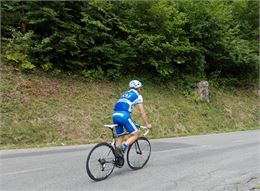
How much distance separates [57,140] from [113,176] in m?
6.79

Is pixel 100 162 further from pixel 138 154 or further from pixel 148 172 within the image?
pixel 138 154

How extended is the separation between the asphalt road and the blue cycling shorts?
3.20 feet

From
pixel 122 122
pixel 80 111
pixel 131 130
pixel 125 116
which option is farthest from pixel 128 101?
pixel 80 111

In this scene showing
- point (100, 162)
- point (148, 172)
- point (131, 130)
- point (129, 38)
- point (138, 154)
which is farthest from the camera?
point (129, 38)

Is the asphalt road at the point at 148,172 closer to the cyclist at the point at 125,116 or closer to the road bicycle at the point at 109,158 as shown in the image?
the road bicycle at the point at 109,158

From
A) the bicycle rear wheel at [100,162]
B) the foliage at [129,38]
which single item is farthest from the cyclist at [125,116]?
the foliage at [129,38]

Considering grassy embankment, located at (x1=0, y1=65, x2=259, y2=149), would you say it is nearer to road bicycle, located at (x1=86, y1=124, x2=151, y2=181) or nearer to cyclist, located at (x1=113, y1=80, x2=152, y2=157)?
road bicycle, located at (x1=86, y1=124, x2=151, y2=181)

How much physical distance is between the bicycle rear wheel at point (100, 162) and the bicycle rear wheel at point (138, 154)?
0.77 m

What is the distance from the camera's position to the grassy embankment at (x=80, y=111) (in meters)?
14.5

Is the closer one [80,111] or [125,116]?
[125,116]

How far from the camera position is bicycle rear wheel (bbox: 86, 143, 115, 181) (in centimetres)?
769

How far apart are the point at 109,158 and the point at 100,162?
0.33 metres

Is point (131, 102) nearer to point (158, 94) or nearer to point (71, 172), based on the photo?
point (71, 172)

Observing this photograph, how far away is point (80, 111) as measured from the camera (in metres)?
16.8
